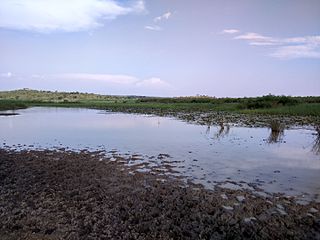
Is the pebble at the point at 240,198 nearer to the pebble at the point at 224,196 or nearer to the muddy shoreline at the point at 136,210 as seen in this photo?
the muddy shoreline at the point at 136,210

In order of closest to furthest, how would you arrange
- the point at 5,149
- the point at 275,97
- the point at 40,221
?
1. the point at 40,221
2. the point at 5,149
3. the point at 275,97

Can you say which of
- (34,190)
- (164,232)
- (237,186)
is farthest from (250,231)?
(34,190)

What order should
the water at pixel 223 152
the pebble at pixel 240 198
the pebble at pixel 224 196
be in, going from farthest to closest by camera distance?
the water at pixel 223 152, the pebble at pixel 224 196, the pebble at pixel 240 198

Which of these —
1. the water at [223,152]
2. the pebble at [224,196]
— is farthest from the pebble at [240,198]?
the water at [223,152]

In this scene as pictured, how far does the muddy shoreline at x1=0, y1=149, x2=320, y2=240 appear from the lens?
21.3 feet

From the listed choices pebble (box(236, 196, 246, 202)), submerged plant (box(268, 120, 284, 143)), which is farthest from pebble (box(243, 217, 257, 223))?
submerged plant (box(268, 120, 284, 143))

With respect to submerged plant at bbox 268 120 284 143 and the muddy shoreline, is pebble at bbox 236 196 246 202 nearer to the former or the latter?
the muddy shoreline

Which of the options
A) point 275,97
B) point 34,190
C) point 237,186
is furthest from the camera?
point 275,97

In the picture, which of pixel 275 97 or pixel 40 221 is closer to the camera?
pixel 40 221

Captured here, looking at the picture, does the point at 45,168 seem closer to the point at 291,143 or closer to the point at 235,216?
the point at 235,216

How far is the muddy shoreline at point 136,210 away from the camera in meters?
6.50

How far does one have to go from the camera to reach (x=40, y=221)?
6977mm

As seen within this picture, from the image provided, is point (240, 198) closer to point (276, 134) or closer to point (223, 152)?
point (223, 152)

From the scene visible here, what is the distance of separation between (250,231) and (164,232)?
1787 millimetres
